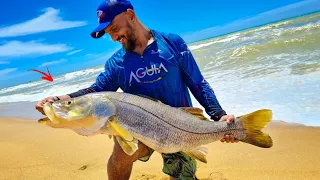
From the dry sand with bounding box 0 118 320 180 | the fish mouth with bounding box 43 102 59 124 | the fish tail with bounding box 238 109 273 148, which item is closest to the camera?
the fish mouth with bounding box 43 102 59 124

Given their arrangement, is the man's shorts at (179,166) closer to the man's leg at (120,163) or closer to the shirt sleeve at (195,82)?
the man's leg at (120,163)

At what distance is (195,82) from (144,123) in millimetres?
830

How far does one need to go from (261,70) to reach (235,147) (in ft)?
17.4

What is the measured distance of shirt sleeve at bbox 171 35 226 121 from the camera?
3144 millimetres

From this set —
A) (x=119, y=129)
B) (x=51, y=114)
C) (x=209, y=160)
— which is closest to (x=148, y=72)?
(x=119, y=129)

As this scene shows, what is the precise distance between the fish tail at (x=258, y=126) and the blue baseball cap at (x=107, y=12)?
1401 mm

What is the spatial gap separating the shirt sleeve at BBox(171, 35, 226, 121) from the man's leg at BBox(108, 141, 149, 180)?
0.73 metres

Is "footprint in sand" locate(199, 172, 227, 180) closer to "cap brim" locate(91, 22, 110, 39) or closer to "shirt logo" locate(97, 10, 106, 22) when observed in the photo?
"cap brim" locate(91, 22, 110, 39)

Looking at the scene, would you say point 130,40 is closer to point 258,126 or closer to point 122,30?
point 122,30

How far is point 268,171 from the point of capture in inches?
152

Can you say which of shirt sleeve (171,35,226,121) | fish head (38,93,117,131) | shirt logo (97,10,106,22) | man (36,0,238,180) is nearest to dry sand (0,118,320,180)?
man (36,0,238,180)

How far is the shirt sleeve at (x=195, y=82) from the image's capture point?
3.14 m

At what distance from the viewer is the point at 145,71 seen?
9.96 ft

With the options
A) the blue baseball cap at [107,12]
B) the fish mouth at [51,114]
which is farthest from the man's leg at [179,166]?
the blue baseball cap at [107,12]
